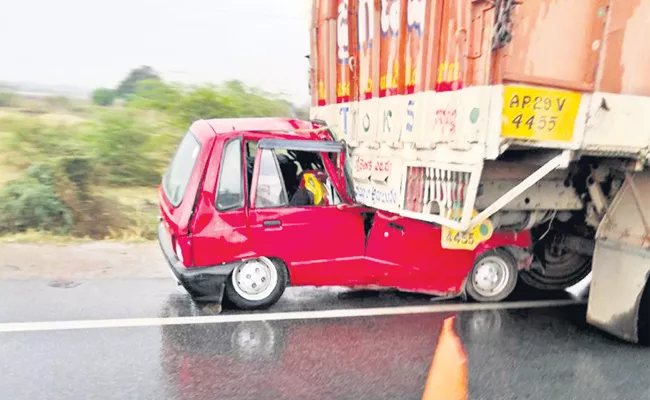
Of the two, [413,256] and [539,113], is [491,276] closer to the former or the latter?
[413,256]

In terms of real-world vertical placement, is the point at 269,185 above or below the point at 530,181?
below

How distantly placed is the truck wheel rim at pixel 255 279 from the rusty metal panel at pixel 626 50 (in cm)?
299

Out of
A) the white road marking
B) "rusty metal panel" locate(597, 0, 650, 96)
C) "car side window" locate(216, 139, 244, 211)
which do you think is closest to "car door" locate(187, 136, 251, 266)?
"car side window" locate(216, 139, 244, 211)

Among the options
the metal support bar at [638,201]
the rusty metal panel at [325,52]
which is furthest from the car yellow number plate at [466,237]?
the rusty metal panel at [325,52]

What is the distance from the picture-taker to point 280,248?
5.07m

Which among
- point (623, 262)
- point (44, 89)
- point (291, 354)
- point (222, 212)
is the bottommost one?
point (291, 354)

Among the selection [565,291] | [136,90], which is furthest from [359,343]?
[136,90]

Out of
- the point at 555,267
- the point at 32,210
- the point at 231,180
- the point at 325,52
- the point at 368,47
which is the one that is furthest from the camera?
the point at 32,210

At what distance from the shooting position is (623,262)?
4.75 metres

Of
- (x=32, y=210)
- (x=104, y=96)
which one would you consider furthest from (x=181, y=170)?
(x=104, y=96)

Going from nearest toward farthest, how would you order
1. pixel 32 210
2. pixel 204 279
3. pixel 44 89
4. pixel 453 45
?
pixel 453 45 < pixel 204 279 < pixel 32 210 < pixel 44 89

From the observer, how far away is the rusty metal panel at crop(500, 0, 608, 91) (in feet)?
12.7

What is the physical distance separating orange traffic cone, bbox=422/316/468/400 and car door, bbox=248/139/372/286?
926 millimetres

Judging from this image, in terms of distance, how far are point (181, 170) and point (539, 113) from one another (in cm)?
314
